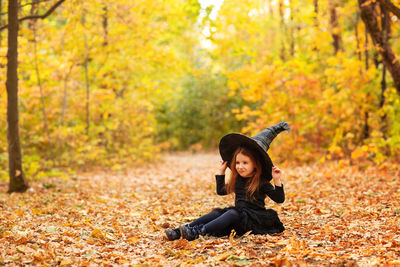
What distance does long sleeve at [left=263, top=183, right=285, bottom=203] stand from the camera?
161 inches

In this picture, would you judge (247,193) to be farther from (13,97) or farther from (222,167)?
(13,97)

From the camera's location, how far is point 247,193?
13.9 feet

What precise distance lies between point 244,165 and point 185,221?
54.5 inches

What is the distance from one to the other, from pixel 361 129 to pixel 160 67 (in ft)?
23.6

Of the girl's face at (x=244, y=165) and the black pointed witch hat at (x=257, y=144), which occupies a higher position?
the black pointed witch hat at (x=257, y=144)

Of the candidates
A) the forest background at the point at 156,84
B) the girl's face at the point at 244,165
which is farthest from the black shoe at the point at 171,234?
the forest background at the point at 156,84

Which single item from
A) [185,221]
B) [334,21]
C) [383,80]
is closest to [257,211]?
[185,221]

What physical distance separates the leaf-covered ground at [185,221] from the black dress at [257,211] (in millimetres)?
153

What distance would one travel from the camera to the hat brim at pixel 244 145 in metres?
4.10

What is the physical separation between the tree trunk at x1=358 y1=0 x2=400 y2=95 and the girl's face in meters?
4.97

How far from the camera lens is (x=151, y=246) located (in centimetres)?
401

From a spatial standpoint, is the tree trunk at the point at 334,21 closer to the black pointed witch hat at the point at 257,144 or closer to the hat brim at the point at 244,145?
the black pointed witch hat at the point at 257,144

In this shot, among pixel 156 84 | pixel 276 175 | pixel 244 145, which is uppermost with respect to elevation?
pixel 156 84

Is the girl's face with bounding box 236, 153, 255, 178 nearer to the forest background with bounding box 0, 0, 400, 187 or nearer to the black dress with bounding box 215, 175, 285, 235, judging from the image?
the black dress with bounding box 215, 175, 285, 235
